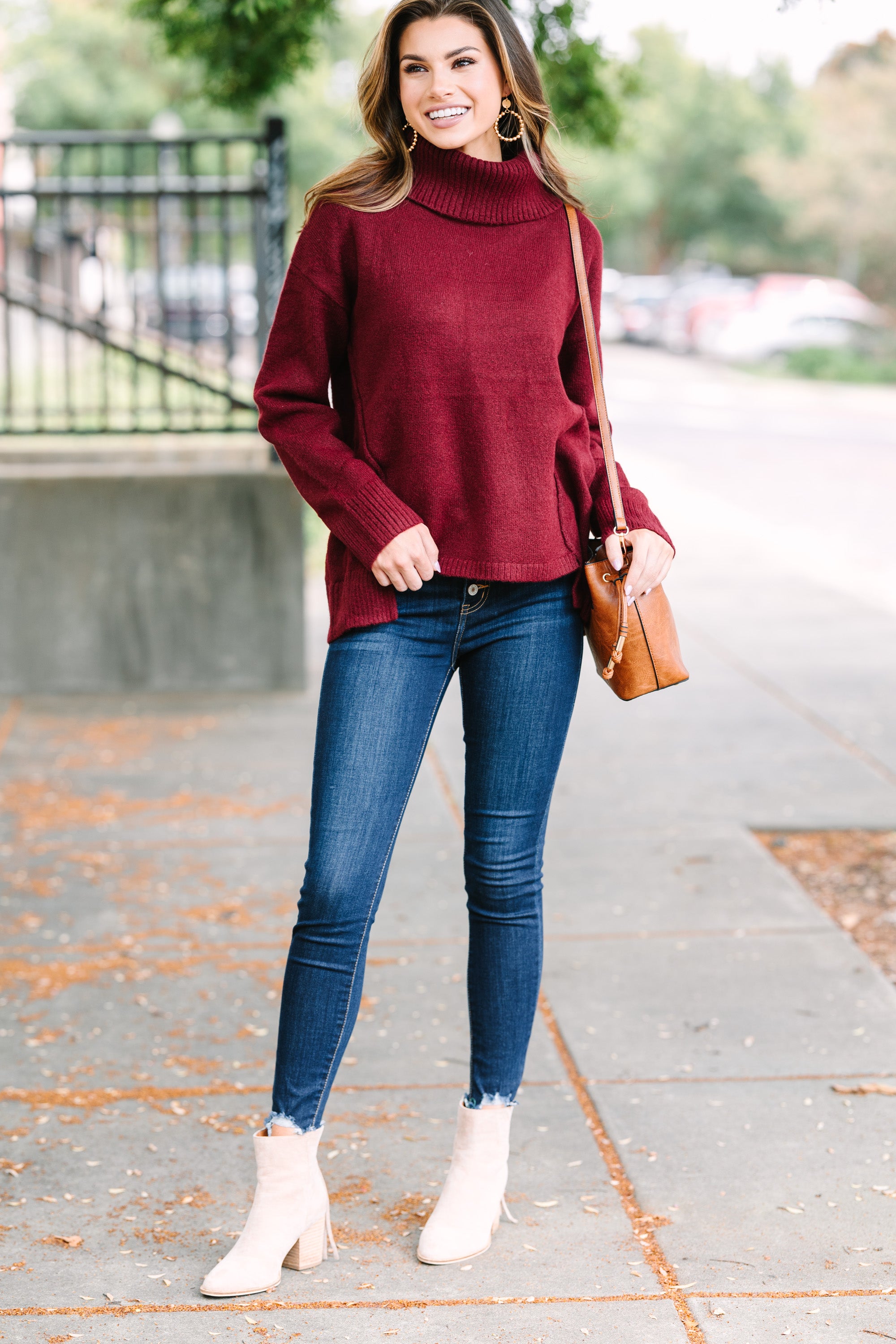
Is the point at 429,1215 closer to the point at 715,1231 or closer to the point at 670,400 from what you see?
the point at 715,1231

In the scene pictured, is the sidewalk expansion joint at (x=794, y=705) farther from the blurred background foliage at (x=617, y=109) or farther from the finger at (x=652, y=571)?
the finger at (x=652, y=571)

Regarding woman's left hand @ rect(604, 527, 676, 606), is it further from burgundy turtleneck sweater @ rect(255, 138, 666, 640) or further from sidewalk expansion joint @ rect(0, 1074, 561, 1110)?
sidewalk expansion joint @ rect(0, 1074, 561, 1110)

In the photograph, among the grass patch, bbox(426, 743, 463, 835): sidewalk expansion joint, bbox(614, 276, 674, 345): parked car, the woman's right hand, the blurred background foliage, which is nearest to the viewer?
the woman's right hand

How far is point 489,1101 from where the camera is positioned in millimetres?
2641

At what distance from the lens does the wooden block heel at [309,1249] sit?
252 cm

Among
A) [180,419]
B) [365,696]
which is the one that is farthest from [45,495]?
[365,696]

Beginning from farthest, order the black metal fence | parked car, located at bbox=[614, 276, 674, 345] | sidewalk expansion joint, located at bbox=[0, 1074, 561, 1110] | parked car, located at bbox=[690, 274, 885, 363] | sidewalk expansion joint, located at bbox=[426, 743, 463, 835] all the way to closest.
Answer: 1. parked car, located at bbox=[614, 276, 674, 345]
2. parked car, located at bbox=[690, 274, 885, 363]
3. the black metal fence
4. sidewalk expansion joint, located at bbox=[426, 743, 463, 835]
5. sidewalk expansion joint, located at bbox=[0, 1074, 561, 1110]

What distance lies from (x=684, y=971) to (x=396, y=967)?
2.30ft

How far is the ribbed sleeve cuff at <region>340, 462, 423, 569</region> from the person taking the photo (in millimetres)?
2383

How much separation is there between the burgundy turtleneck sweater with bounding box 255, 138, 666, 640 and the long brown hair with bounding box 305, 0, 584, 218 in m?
0.03

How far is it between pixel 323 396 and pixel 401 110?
0.49m

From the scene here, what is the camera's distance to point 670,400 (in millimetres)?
22844

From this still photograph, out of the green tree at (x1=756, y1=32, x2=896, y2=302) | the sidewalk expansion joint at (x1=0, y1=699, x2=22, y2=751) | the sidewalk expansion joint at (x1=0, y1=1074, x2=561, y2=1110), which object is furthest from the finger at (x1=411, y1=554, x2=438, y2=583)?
the green tree at (x1=756, y1=32, x2=896, y2=302)

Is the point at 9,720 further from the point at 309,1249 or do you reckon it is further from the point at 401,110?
the point at 401,110
